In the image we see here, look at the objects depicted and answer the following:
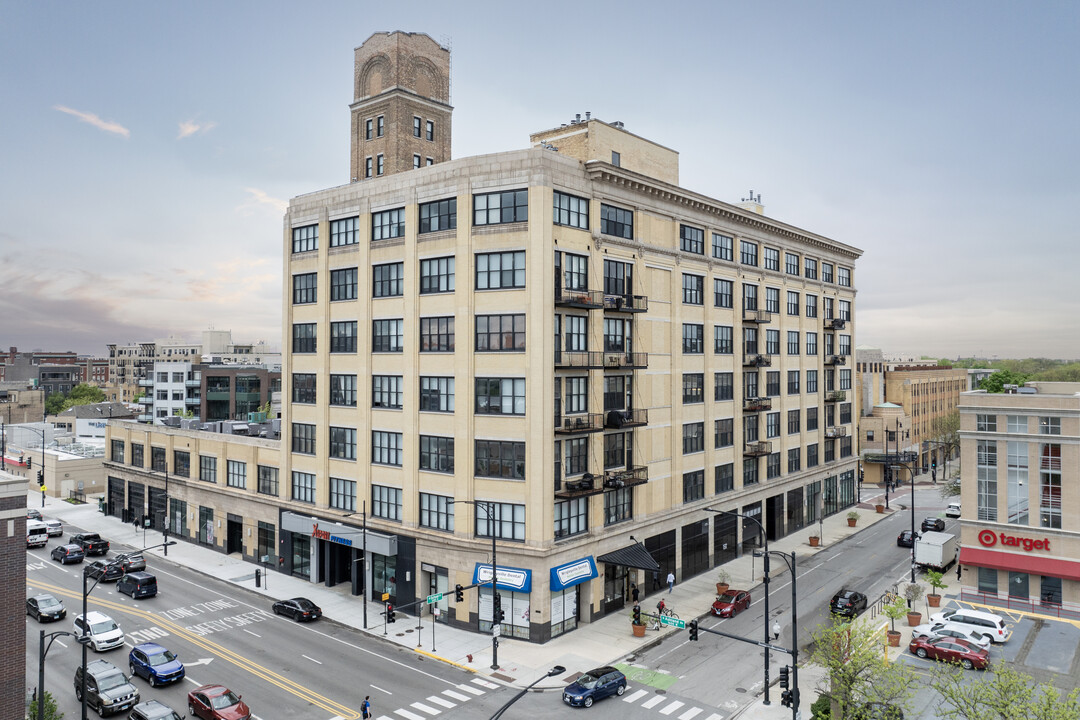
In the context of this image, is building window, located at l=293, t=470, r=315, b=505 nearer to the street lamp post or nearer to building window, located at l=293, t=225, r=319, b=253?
the street lamp post

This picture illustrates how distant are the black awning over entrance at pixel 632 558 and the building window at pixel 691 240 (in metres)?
21.8

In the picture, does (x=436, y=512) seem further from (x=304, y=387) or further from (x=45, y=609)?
(x=45, y=609)

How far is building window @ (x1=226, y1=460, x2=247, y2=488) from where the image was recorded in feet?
186

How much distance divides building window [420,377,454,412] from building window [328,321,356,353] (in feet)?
26.4

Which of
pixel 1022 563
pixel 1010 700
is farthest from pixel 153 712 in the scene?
pixel 1022 563

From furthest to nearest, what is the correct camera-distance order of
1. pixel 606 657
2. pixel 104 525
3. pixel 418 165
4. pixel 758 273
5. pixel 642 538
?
pixel 104 525 → pixel 758 273 → pixel 418 165 → pixel 642 538 → pixel 606 657

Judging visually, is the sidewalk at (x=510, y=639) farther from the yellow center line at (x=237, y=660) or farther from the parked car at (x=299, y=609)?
the yellow center line at (x=237, y=660)

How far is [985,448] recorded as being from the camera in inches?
1809

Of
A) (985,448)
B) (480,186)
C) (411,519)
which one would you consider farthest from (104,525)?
(985,448)

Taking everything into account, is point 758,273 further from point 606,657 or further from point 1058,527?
point 606,657

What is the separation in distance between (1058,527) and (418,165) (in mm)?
50454

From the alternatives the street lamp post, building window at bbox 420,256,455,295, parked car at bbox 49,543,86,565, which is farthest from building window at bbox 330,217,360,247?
parked car at bbox 49,543,86,565

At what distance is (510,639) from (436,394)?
14.9 meters

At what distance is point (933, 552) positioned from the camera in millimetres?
50531
